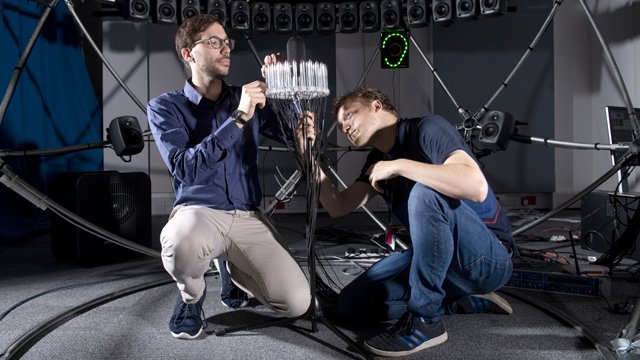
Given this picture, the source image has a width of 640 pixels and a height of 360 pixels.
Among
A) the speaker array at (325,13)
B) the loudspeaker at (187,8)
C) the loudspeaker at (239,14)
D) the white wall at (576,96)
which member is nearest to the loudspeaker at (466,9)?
the speaker array at (325,13)

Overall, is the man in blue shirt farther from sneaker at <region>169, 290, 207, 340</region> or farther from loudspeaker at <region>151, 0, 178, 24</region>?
loudspeaker at <region>151, 0, 178, 24</region>

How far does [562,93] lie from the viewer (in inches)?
208

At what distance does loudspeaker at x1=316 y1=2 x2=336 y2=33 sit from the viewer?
164 inches

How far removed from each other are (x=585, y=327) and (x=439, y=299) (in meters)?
0.58

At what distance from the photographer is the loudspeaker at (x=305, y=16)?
4.18 metres

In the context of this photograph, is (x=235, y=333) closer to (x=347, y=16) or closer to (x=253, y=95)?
(x=253, y=95)

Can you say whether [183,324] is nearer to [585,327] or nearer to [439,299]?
[439,299]

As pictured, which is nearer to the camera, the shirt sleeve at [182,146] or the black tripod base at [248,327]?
the shirt sleeve at [182,146]

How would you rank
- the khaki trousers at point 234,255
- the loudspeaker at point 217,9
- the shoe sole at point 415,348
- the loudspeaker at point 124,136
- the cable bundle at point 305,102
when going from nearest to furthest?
1. the cable bundle at point 305,102
2. the shoe sole at point 415,348
3. the khaki trousers at point 234,255
4. the loudspeaker at point 124,136
5. the loudspeaker at point 217,9

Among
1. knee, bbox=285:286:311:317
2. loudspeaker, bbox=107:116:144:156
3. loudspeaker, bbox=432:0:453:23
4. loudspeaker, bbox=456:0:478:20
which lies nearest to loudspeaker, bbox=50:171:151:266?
loudspeaker, bbox=107:116:144:156

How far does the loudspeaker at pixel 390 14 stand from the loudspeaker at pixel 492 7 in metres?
0.63

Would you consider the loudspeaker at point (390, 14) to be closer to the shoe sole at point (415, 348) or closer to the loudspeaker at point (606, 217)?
the loudspeaker at point (606, 217)

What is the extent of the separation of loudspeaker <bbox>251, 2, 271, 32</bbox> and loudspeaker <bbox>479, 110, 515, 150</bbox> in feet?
6.76

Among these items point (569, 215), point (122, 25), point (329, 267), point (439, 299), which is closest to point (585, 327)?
point (439, 299)
